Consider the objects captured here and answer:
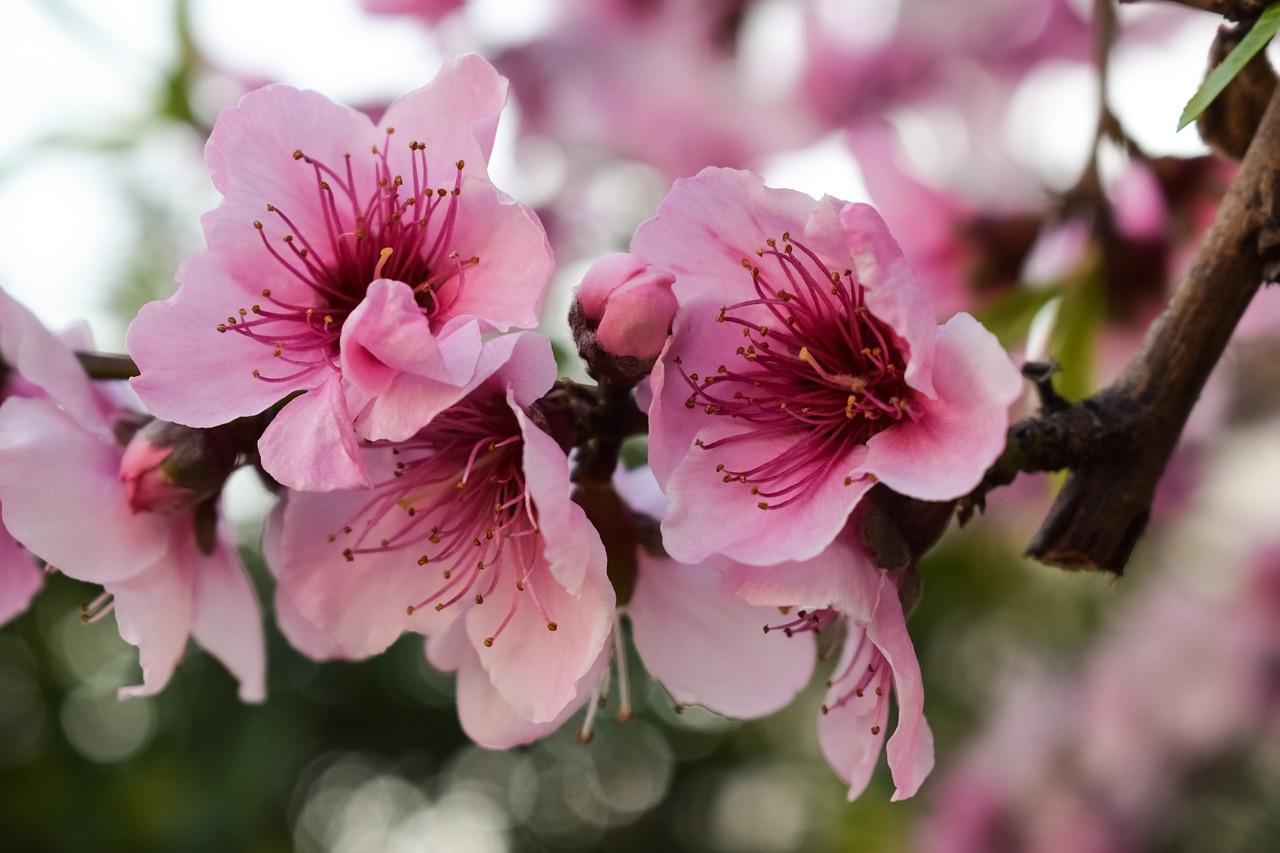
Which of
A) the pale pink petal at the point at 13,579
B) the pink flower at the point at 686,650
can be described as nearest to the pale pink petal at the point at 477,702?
the pink flower at the point at 686,650

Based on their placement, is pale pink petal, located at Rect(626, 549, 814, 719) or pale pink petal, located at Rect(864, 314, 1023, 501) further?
pale pink petal, located at Rect(626, 549, 814, 719)

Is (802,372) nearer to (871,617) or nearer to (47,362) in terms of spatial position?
(871,617)

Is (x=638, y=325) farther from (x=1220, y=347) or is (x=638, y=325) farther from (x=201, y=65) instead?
(x=201, y=65)

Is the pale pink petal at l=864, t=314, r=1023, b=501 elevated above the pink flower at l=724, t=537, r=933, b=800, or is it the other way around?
the pale pink petal at l=864, t=314, r=1023, b=501

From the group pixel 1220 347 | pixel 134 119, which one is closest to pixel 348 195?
pixel 1220 347

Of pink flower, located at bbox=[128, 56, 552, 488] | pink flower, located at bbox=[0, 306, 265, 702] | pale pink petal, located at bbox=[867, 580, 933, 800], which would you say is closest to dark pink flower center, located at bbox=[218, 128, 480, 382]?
pink flower, located at bbox=[128, 56, 552, 488]

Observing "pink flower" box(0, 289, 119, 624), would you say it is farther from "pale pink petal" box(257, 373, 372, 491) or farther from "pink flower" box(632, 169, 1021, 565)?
"pink flower" box(632, 169, 1021, 565)
